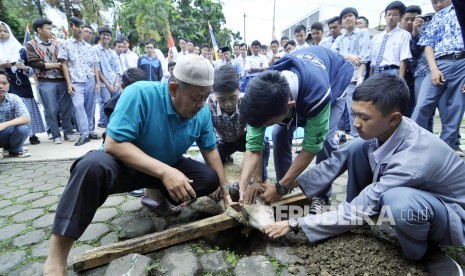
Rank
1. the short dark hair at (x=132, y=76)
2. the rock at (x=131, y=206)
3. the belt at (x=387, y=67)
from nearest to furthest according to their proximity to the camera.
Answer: the rock at (x=131, y=206)
the short dark hair at (x=132, y=76)
the belt at (x=387, y=67)

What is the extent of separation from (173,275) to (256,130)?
1209mm

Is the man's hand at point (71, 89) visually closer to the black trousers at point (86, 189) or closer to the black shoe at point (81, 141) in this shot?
the black shoe at point (81, 141)

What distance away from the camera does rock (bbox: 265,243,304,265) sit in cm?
187

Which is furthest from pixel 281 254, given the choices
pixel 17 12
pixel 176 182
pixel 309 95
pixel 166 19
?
pixel 17 12

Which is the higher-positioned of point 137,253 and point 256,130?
point 256,130

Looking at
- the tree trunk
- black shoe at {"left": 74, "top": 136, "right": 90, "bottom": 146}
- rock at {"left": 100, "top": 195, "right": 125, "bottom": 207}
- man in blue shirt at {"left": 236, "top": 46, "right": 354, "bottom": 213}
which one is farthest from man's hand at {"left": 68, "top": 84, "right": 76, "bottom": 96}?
the tree trunk

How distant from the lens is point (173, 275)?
1.71m

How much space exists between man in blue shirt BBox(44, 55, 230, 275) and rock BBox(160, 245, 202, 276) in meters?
0.37

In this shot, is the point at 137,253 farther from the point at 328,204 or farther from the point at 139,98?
the point at 328,204

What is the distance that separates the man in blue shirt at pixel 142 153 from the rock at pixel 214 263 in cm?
42

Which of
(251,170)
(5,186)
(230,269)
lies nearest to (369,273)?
(230,269)

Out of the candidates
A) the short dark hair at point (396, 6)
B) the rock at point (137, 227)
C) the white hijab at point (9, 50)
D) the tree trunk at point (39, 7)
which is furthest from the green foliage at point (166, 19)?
the rock at point (137, 227)

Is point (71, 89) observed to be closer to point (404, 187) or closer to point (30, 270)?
point (30, 270)

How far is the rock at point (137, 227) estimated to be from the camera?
227 centimetres
